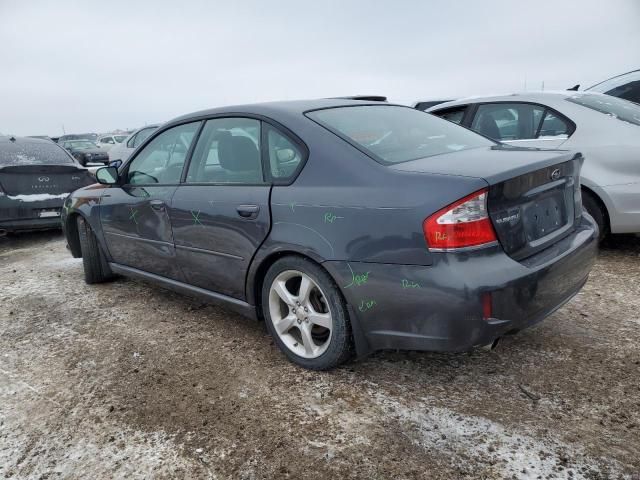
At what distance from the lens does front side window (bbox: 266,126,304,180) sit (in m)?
2.75

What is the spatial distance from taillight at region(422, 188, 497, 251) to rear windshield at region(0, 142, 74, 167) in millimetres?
6132

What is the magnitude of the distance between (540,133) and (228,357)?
352cm

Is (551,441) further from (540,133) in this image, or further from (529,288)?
(540,133)

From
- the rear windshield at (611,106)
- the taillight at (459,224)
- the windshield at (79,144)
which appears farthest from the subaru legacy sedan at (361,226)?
the windshield at (79,144)

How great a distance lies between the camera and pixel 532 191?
2395 mm

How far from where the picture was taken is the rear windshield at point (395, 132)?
266cm

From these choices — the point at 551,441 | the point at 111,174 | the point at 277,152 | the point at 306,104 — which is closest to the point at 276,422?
the point at 551,441

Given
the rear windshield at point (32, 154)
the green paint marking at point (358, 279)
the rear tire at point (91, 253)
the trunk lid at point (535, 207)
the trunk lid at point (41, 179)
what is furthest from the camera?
the rear windshield at point (32, 154)

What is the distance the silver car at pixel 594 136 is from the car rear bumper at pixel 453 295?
6.41ft

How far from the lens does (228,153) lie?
3.16 metres

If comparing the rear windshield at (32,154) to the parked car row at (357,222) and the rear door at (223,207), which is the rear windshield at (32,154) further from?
the rear door at (223,207)

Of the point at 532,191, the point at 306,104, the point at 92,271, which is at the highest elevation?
the point at 306,104

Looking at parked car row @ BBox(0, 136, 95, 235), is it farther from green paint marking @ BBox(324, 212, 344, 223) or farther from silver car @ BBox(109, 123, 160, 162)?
green paint marking @ BBox(324, 212, 344, 223)

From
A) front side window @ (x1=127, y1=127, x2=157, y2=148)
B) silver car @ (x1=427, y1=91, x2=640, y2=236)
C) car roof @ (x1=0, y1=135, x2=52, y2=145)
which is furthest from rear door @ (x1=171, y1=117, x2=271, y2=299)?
front side window @ (x1=127, y1=127, x2=157, y2=148)
